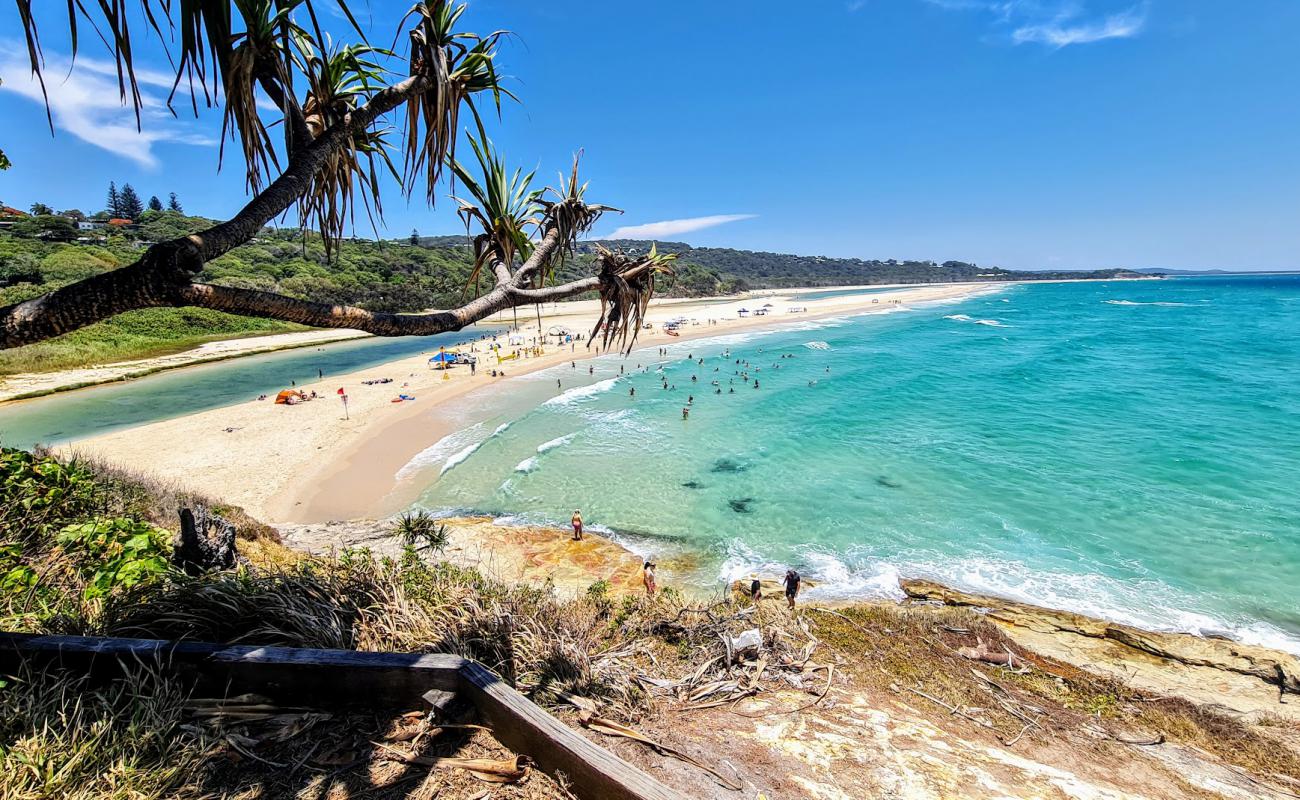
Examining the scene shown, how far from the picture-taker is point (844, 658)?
20.0ft

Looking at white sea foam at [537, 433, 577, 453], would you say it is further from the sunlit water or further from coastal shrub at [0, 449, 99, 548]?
the sunlit water

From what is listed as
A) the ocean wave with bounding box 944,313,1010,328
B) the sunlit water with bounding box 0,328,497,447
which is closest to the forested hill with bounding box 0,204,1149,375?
the sunlit water with bounding box 0,328,497,447

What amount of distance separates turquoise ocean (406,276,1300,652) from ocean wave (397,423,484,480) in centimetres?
16

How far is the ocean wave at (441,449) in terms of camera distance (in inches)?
835

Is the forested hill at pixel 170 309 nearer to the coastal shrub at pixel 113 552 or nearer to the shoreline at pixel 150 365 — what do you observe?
the shoreline at pixel 150 365

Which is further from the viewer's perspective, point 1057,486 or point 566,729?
point 1057,486

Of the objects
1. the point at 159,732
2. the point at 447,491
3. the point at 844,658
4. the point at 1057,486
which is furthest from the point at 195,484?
the point at 1057,486

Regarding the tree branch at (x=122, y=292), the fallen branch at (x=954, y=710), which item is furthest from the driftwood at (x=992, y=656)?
the tree branch at (x=122, y=292)

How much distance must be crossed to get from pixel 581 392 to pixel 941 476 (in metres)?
22.1

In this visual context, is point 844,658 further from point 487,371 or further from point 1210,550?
point 487,371

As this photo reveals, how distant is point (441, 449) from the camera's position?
23359 millimetres

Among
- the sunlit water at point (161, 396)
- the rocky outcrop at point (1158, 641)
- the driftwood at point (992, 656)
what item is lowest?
the rocky outcrop at point (1158, 641)

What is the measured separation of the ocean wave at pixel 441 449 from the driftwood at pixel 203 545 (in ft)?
48.6

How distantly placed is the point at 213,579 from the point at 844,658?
6.49 metres
